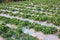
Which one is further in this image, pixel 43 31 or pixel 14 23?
pixel 14 23

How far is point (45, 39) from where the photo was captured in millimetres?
4180

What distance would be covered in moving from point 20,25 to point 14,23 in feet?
1.47

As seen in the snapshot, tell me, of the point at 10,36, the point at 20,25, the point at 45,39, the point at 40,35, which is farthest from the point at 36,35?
the point at 20,25

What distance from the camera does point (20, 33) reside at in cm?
475

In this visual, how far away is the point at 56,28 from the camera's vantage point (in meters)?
4.91

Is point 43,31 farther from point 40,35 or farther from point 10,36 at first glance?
point 10,36

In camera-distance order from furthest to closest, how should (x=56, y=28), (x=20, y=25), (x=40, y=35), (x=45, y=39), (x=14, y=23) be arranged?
(x=14, y=23), (x=20, y=25), (x=56, y=28), (x=40, y=35), (x=45, y=39)

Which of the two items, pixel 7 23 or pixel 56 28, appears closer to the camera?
pixel 56 28

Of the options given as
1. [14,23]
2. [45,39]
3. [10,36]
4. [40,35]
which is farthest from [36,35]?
[14,23]

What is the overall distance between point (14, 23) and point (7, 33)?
1.19 meters

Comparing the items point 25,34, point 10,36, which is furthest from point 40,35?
point 10,36

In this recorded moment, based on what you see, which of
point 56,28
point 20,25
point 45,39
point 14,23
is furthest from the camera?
point 14,23

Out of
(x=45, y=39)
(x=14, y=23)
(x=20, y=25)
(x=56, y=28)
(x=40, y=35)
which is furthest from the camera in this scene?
(x=14, y=23)

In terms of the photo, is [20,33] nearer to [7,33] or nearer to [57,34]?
[7,33]
